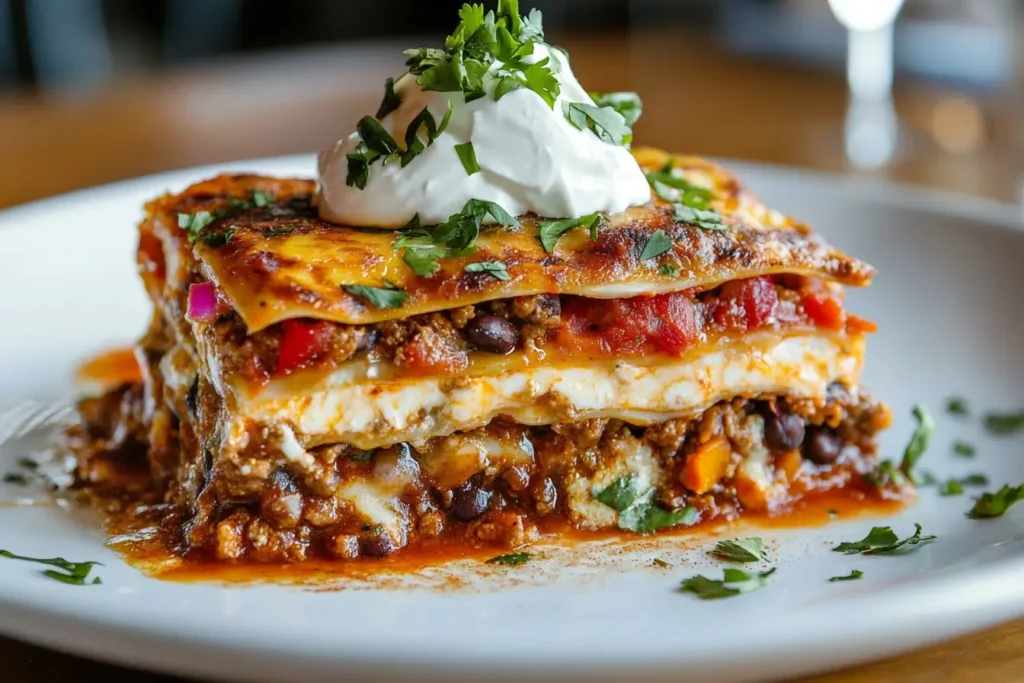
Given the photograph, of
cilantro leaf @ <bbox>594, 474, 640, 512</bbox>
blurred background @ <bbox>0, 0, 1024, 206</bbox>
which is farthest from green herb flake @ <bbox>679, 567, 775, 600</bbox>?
blurred background @ <bbox>0, 0, 1024, 206</bbox>

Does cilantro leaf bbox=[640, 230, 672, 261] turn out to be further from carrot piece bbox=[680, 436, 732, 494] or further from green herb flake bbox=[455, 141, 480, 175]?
carrot piece bbox=[680, 436, 732, 494]

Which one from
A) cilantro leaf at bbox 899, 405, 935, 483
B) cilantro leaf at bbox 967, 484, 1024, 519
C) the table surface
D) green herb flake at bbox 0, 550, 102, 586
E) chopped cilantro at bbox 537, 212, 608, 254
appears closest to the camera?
green herb flake at bbox 0, 550, 102, 586

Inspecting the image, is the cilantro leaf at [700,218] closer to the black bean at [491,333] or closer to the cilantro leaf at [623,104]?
the cilantro leaf at [623,104]

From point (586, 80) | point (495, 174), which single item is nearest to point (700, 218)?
point (495, 174)

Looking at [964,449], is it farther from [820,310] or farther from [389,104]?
[389,104]

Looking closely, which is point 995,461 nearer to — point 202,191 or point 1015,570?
point 1015,570

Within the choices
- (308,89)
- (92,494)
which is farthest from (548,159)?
(308,89)

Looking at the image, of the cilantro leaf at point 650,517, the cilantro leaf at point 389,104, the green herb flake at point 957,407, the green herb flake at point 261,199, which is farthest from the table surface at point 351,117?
the cilantro leaf at point 650,517
